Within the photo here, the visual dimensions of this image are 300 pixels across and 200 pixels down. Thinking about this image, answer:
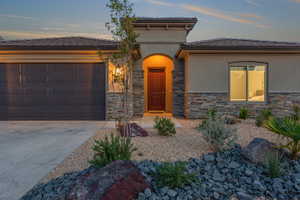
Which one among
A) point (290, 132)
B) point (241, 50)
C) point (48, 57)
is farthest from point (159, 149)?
point (48, 57)

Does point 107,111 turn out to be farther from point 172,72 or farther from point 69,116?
point 172,72

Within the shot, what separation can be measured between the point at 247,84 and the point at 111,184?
871 centimetres

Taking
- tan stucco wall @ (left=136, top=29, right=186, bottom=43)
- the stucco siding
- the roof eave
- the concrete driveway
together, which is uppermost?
tan stucco wall @ (left=136, top=29, right=186, bottom=43)

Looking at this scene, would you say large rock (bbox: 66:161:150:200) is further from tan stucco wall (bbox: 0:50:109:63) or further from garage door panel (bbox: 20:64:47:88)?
garage door panel (bbox: 20:64:47:88)

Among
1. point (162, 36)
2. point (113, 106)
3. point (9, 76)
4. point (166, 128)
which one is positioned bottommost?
point (166, 128)

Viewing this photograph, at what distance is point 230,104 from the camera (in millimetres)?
9070

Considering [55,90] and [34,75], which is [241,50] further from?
[34,75]

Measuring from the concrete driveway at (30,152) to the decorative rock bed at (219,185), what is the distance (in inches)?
15.1

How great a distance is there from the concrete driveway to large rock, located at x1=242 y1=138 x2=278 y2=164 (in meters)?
3.59

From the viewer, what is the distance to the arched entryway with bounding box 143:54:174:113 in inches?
451

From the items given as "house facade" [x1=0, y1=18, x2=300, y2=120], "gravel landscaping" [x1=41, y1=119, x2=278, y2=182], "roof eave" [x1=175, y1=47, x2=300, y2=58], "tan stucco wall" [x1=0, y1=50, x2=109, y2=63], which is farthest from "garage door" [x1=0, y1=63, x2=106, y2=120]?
"roof eave" [x1=175, y1=47, x2=300, y2=58]

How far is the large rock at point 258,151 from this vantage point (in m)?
3.45

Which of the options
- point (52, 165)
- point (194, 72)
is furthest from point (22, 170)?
point (194, 72)

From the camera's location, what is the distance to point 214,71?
9.06 m
